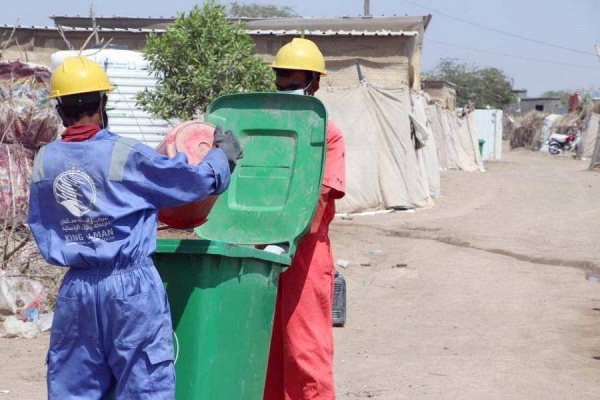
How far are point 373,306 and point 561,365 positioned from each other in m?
2.67

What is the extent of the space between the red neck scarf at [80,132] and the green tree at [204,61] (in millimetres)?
7294

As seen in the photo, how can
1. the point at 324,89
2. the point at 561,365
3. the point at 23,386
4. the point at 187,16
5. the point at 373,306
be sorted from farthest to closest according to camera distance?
the point at 324,89, the point at 187,16, the point at 373,306, the point at 561,365, the point at 23,386

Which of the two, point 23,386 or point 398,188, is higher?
point 23,386

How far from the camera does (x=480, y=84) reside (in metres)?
60.3

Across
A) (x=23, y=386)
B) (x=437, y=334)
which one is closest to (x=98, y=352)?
(x=23, y=386)

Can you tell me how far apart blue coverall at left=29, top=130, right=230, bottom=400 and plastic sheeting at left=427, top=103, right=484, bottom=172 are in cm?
2303

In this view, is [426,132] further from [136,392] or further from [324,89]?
[136,392]

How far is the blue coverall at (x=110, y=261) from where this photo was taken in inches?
142

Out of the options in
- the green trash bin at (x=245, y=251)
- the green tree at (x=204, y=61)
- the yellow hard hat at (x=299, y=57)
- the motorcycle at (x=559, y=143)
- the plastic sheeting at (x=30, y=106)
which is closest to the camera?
the green trash bin at (x=245, y=251)

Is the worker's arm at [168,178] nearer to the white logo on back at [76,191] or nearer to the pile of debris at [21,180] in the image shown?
the white logo on back at [76,191]

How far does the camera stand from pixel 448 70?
62.0m

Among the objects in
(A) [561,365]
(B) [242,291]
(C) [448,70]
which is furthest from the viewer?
(C) [448,70]

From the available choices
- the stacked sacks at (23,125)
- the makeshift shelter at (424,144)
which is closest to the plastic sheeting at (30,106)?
the stacked sacks at (23,125)

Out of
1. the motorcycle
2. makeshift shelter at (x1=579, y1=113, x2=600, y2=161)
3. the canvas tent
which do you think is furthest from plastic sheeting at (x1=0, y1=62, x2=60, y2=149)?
the motorcycle
